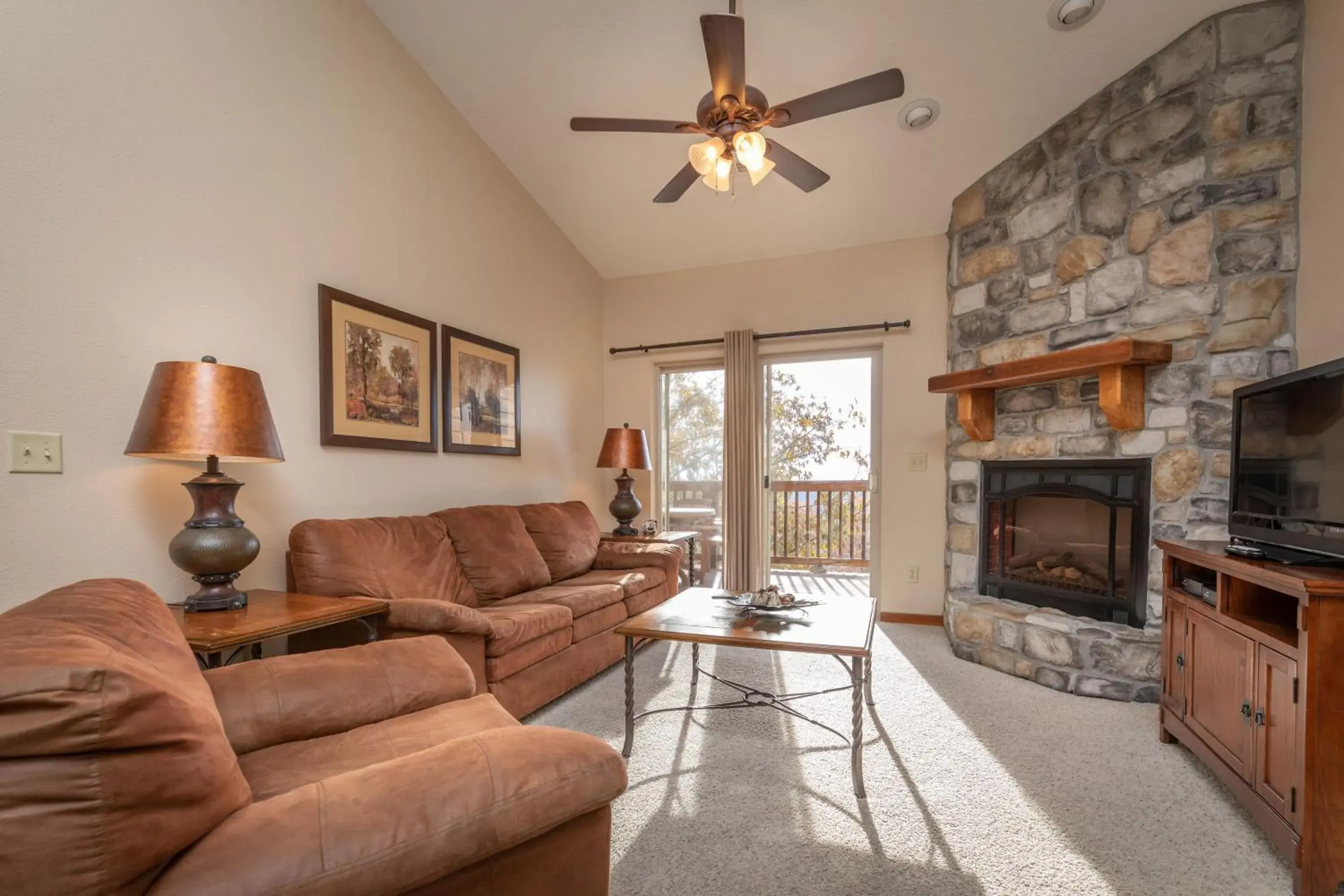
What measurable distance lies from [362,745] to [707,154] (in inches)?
87.0

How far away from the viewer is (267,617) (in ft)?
6.06

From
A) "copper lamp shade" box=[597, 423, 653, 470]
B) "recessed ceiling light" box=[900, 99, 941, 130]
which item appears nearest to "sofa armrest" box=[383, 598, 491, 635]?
→ "copper lamp shade" box=[597, 423, 653, 470]

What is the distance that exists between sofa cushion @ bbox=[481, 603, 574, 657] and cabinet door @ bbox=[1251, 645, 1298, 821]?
237cm

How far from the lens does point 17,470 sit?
1.69 m

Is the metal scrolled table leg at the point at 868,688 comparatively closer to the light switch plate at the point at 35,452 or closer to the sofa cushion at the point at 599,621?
the sofa cushion at the point at 599,621

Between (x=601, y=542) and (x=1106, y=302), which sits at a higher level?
(x=1106, y=302)

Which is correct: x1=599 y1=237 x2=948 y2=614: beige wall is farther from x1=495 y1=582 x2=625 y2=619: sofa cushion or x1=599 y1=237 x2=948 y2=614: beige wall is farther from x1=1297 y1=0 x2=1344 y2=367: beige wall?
x1=495 y1=582 x2=625 y2=619: sofa cushion

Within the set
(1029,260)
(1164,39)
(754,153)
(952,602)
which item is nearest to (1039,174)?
(1029,260)

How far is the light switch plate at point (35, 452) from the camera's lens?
1.68m

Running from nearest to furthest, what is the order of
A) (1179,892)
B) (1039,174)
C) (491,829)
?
(491,829), (1179,892), (1039,174)

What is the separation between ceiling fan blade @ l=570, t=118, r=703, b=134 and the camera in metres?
2.21

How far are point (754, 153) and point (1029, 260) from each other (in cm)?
201

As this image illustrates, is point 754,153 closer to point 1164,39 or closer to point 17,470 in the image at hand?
point 1164,39

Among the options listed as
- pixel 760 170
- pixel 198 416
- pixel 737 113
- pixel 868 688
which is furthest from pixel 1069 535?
pixel 198 416
